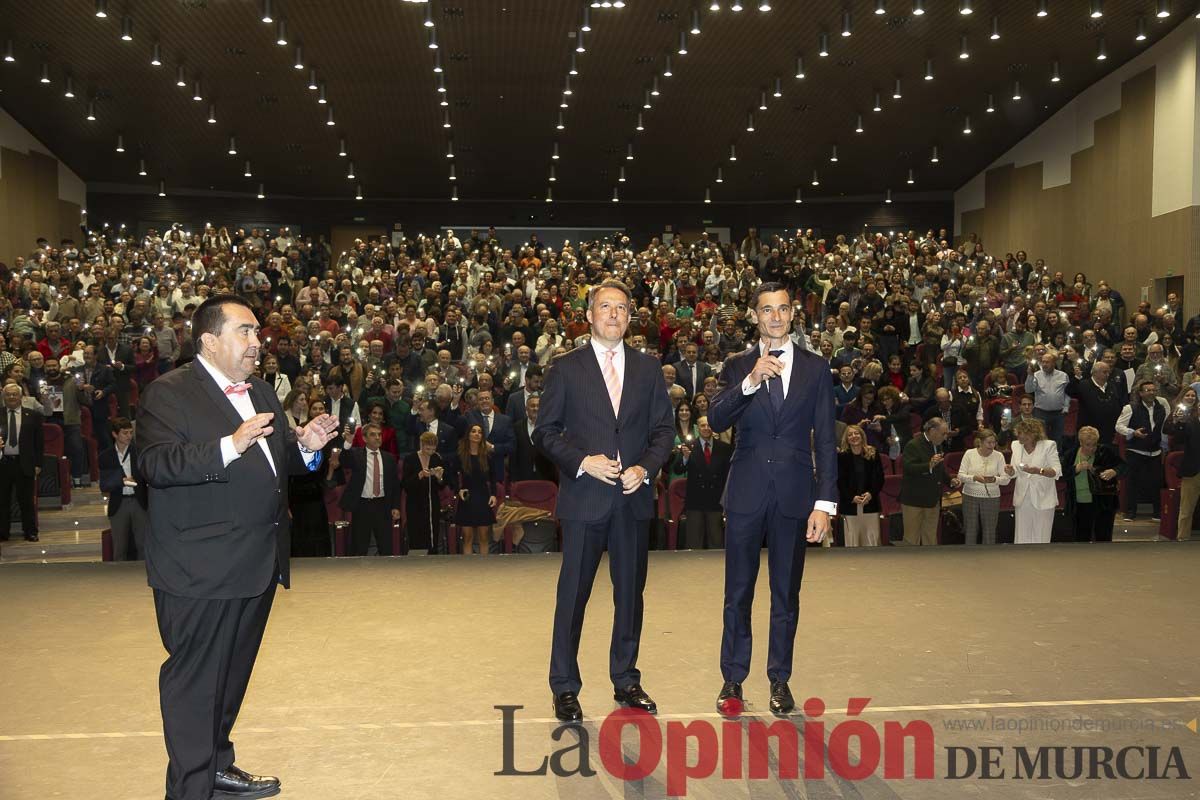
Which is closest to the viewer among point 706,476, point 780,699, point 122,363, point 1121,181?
point 780,699

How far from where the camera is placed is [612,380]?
411cm

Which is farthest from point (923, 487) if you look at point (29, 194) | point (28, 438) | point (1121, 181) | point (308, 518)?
point (29, 194)

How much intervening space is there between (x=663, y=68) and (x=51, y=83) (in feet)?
33.6

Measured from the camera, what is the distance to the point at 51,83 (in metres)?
19.1

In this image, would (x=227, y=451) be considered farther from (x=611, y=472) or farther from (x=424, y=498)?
(x=424, y=498)

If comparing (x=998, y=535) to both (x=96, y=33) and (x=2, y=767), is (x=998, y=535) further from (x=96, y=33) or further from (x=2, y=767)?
(x=96, y=33)

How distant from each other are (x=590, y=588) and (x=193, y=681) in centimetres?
144

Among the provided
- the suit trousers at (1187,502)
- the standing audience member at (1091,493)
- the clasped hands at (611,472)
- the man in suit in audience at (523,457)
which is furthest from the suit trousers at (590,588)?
the suit trousers at (1187,502)

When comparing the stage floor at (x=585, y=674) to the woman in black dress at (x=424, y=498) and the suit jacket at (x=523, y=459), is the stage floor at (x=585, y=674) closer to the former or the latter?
the woman in black dress at (x=424, y=498)

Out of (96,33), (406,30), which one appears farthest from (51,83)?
(406,30)

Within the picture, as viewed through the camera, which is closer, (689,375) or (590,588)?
(590,588)

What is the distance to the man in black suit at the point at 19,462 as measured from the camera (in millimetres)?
8633

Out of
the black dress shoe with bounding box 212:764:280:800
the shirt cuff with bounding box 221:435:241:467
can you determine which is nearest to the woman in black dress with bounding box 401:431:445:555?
the black dress shoe with bounding box 212:764:280:800

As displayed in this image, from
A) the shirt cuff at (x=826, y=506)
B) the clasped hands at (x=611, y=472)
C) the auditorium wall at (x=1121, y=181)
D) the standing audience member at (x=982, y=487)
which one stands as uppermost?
the auditorium wall at (x=1121, y=181)
